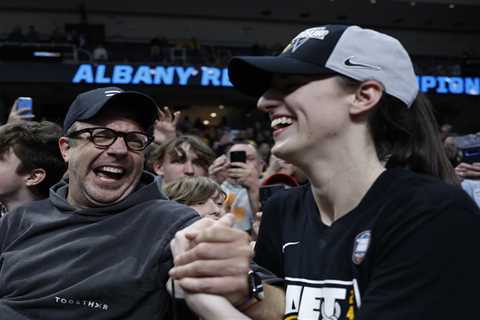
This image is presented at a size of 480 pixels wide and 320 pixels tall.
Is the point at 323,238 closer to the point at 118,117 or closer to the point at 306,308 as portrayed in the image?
the point at 306,308

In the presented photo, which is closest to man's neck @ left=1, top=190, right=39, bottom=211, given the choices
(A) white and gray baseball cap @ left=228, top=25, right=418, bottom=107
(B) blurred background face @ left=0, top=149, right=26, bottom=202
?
(B) blurred background face @ left=0, top=149, right=26, bottom=202

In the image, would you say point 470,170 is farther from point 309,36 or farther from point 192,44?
point 192,44

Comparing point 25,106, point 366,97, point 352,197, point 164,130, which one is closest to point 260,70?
point 366,97

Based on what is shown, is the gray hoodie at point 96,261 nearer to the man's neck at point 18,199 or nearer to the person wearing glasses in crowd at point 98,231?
the person wearing glasses in crowd at point 98,231

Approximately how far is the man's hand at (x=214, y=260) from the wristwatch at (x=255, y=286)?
4.3 inches

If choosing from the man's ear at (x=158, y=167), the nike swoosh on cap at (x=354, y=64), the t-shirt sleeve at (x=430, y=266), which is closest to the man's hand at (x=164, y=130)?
the man's ear at (x=158, y=167)

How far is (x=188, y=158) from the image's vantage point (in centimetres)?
331

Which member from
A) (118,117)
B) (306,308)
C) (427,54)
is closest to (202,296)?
(306,308)

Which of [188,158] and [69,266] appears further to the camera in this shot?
[188,158]

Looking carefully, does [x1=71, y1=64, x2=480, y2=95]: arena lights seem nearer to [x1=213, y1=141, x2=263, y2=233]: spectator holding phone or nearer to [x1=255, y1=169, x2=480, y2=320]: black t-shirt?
[x1=213, y1=141, x2=263, y2=233]: spectator holding phone

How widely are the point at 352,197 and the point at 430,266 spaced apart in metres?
0.26

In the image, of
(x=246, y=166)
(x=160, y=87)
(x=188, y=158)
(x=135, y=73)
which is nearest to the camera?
(x=188, y=158)

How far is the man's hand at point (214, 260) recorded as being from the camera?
3.46 ft

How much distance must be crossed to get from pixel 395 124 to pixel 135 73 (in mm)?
13229
